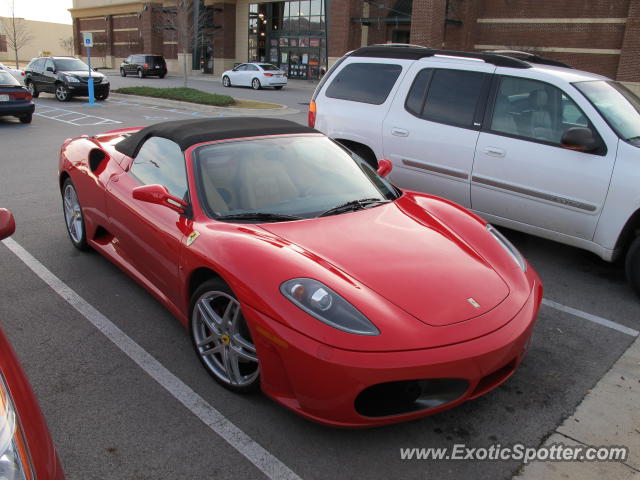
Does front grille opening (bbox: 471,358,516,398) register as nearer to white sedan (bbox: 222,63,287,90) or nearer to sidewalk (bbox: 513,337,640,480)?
sidewalk (bbox: 513,337,640,480)

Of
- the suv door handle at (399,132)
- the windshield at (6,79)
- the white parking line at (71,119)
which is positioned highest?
the windshield at (6,79)

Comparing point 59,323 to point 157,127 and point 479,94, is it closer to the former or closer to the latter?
point 157,127

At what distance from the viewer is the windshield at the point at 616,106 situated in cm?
488

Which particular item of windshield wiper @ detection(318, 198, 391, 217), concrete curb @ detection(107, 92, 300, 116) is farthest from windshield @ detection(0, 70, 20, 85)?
windshield wiper @ detection(318, 198, 391, 217)

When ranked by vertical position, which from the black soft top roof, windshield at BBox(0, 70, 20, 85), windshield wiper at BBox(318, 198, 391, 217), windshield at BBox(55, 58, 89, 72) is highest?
windshield at BBox(55, 58, 89, 72)

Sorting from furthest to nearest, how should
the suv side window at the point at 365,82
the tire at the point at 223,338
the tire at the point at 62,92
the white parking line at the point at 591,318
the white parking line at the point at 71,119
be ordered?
the tire at the point at 62,92
the white parking line at the point at 71,119
the suv side window at the point at 365,82
the white parking line at the point at 591,318
the tire at the point at 223,338

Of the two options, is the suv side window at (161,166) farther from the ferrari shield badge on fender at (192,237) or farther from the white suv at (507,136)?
the white suv at (507,136)

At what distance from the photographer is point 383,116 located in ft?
20.8

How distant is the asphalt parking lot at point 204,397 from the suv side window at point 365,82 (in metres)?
2.68

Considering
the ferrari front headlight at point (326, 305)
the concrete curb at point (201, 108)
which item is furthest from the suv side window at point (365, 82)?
the concrete curb at point (201, 108)

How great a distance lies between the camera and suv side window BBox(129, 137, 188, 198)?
3815mm

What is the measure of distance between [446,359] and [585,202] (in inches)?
117

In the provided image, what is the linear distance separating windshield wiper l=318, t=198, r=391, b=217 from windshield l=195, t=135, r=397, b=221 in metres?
0.03

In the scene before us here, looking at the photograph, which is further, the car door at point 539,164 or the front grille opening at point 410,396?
the car door at point 539,164
